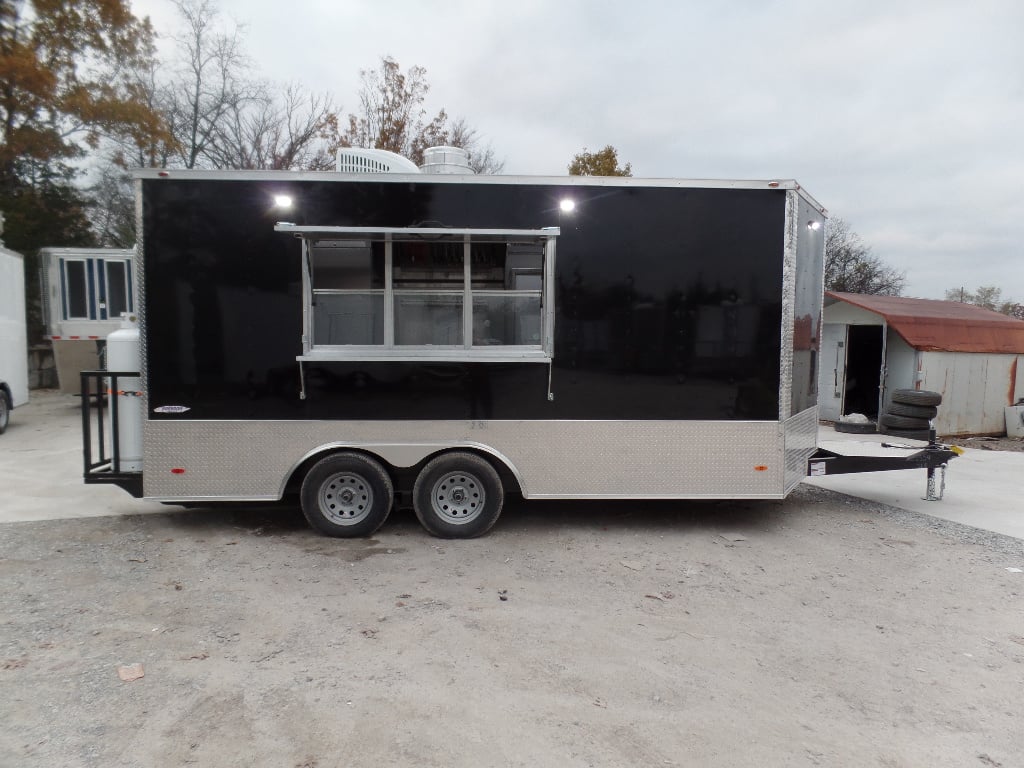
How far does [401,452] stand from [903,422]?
9300 mm

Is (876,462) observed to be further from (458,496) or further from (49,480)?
(49,480)

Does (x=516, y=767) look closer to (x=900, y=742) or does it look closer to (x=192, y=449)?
(x=900, y=742)

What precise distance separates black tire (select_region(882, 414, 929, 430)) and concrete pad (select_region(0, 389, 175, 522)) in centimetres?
1097

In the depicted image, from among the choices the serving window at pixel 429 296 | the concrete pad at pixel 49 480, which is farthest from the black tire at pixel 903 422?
the concrete pad at pixel 49 480

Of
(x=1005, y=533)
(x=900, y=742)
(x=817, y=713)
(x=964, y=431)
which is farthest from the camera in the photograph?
(x=964, y=431)

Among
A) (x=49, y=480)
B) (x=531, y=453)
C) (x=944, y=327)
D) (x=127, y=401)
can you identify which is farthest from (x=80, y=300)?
(x=944, y=327)

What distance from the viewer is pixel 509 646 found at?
3662 mm

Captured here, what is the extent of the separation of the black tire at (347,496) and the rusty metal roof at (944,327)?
33.9 feet

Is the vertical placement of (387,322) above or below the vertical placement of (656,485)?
above

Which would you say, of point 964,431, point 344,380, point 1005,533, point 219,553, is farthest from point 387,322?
point 964,431

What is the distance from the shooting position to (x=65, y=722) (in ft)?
A: 9.45

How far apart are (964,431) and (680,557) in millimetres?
9900

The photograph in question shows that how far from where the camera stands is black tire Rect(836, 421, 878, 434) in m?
11.7

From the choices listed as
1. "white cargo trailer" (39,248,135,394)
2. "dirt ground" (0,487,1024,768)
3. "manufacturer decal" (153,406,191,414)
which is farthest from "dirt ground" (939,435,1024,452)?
"white cargo trailer" (39,248,135,394)
